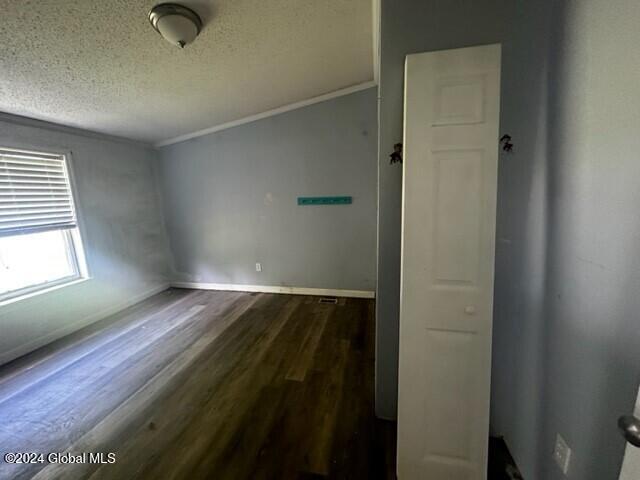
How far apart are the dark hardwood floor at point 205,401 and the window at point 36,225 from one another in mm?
749

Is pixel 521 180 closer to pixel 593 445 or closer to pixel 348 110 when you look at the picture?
pixel 593 445

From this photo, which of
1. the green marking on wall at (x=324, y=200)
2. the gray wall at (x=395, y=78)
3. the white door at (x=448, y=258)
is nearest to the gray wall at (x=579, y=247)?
the white door at (x=448, y=258)

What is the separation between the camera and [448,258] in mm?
1136

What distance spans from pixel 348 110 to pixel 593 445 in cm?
341

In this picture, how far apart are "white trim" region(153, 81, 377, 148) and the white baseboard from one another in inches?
93.6

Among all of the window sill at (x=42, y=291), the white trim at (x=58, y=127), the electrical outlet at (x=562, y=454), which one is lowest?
the electrical outlet at (x=562, y=454)

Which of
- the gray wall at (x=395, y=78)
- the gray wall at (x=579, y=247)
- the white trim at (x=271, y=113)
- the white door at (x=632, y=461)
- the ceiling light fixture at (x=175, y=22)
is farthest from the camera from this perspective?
the white trim at (x=271, y=113)

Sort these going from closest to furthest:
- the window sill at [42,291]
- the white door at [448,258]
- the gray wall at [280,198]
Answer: the white door at [448,258] < the window sill at [42,291] < the gray wall at [280,198]

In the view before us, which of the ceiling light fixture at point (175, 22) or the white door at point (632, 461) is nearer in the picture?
the white door at point (632, 461)

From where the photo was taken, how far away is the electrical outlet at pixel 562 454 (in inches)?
36.4

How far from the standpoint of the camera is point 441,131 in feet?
3.62

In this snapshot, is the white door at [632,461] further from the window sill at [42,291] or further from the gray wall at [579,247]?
the window sill at [42,291]

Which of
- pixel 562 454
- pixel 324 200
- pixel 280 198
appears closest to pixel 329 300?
pixel 324 200

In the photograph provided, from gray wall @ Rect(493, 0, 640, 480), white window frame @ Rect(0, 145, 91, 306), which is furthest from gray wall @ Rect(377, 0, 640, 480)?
white window frame @ Rect(0, 145, 91, 306)
